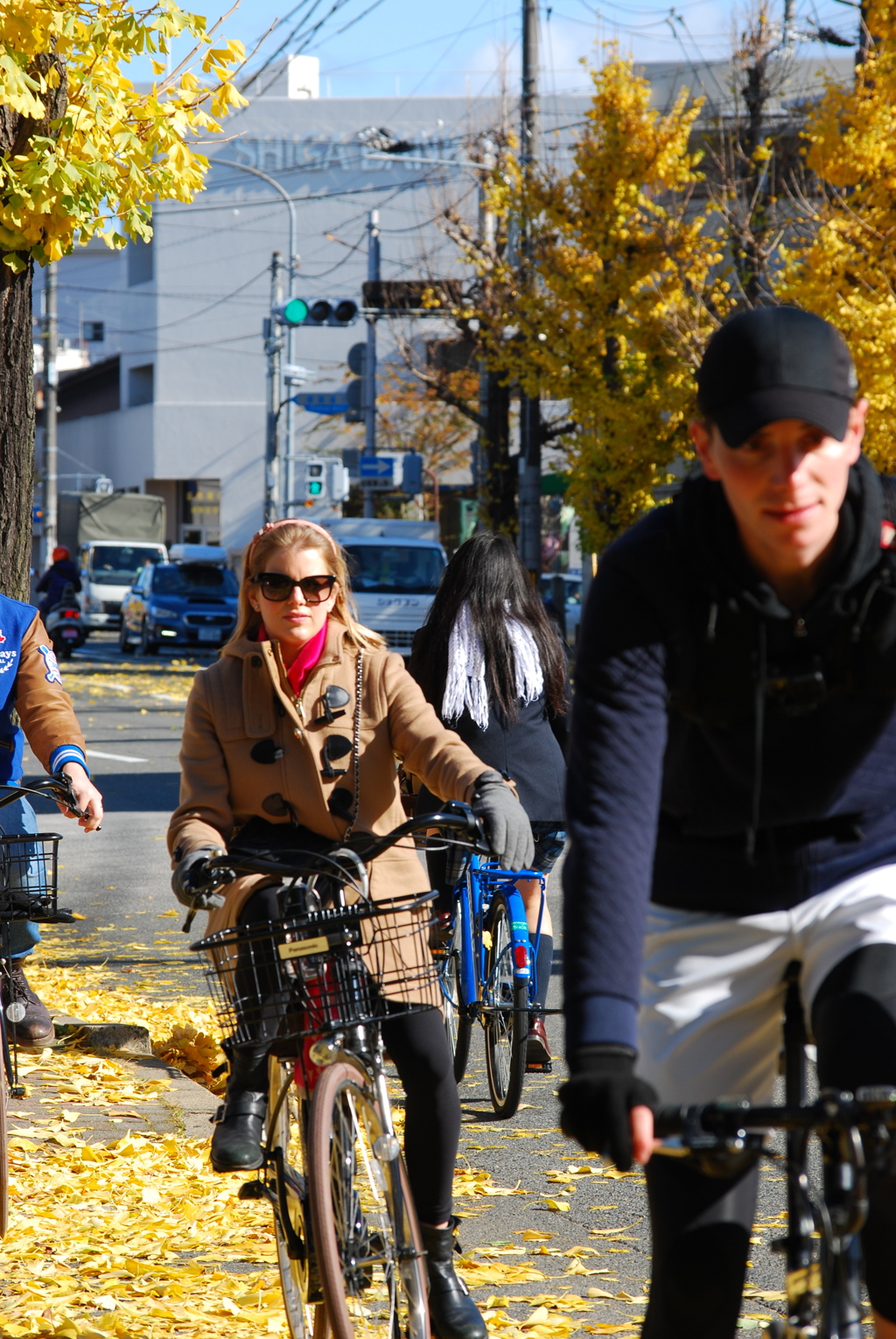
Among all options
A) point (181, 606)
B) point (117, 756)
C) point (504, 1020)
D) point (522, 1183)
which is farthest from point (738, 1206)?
point (181, 606)

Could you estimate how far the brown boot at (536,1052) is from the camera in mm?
5824

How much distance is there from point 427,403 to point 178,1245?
45665mm

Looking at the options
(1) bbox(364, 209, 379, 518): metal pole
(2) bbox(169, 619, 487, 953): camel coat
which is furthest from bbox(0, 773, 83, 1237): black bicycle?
(1) bbox(364, 209, 379, 518): metal pole

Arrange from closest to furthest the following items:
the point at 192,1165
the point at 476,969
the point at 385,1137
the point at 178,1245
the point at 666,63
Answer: the point at 385,1137 < the point at 178,1245 < the point at 192,1165 < the point at 476,969 < the point at 666,63

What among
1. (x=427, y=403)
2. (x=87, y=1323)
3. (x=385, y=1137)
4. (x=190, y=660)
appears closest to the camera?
(x=385, y=1137)

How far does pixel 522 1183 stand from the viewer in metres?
4.89

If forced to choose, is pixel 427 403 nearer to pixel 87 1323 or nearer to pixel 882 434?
pixel 882 434

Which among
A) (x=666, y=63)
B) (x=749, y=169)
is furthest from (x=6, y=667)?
(x=666, y=63)

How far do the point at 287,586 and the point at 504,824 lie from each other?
2.69 feet

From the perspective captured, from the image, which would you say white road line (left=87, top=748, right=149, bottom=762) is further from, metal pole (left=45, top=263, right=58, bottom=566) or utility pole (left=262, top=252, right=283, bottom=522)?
metal pole (left=45, top=263, right=58, bottom=566)

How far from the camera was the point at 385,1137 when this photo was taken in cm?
306

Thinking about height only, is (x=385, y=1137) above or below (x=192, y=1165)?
above

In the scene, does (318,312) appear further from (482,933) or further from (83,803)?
(83,803)

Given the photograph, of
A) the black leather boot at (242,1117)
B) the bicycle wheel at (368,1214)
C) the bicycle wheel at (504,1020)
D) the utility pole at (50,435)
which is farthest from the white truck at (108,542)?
the bicycle wheel at (368,1214)
